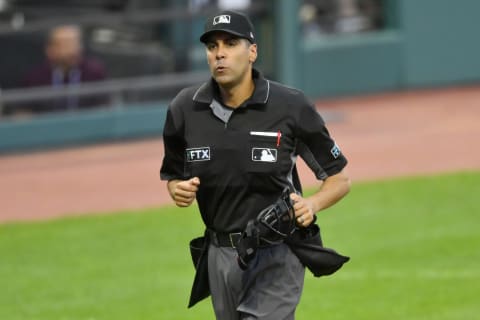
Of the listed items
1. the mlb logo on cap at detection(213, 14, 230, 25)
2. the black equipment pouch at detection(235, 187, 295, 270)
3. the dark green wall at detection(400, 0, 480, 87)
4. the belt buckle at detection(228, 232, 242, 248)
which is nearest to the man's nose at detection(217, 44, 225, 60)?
the mlb logo on cap at detection(213, 14, 230, 25)

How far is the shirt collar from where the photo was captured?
5734 mm

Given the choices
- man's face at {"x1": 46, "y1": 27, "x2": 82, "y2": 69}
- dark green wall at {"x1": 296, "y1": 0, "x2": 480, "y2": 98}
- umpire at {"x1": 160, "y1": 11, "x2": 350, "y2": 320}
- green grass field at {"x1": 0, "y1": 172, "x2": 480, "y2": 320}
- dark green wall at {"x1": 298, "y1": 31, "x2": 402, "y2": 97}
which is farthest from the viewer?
dark green wall at {"x1": 296, "y1": 0, "x2": 480, "y2": 98}

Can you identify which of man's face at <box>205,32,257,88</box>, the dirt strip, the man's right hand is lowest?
the dirt strip

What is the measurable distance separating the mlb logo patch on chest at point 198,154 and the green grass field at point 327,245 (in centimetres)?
306

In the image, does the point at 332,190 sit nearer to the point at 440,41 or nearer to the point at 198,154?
the point at 198,154

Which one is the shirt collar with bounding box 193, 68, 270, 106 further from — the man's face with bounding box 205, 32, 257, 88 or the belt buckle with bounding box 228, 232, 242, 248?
the belt buckle with bounding box 228, 232, 242, 248

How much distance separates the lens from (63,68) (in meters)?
15.0

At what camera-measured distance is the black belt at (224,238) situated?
18.9ft

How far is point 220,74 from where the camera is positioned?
566cm

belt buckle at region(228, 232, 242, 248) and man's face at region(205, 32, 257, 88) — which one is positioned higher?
man's face at region(205, 32, 257, 88)

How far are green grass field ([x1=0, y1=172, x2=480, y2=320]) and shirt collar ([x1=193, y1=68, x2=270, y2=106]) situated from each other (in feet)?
10.2

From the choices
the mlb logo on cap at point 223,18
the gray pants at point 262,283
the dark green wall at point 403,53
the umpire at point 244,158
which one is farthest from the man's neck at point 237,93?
the dark green wall at point 403,53

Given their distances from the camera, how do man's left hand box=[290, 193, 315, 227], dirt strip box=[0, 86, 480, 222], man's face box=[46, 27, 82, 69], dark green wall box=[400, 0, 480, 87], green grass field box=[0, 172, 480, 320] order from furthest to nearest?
dark green wall box=[400, 0, 480, 87] < man's face box=[46, 27, 82, 69] < dirt strip box=[0, 86, 480, 222] < green grass field box=[0, 172, 480, 320] < man's left hand box=[290, 193, 315, 227]

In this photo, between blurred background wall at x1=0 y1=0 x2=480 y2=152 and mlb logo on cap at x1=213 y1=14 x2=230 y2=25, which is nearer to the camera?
mlb logo on cap at x1=213 y1=14 x2=230 y2=25
